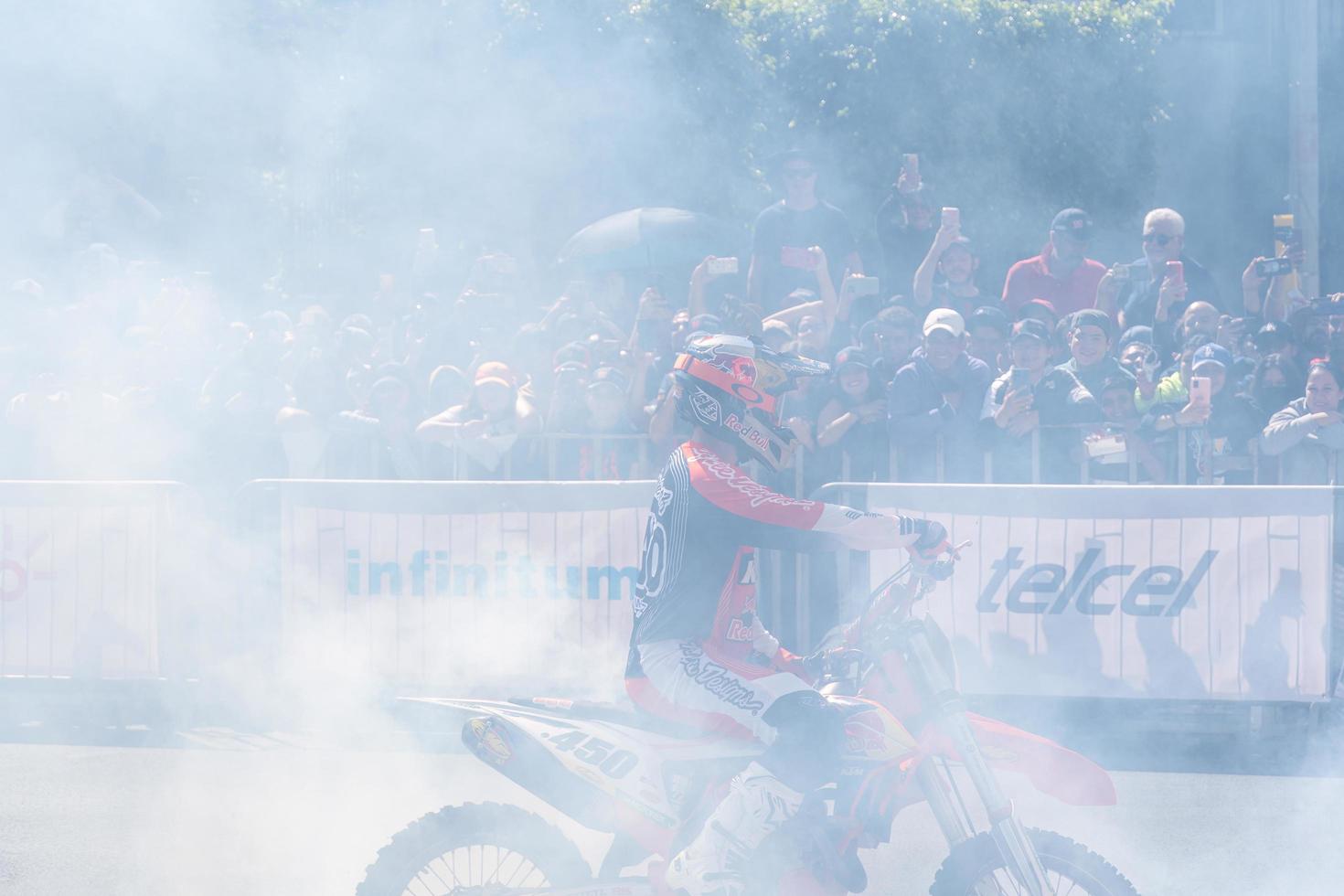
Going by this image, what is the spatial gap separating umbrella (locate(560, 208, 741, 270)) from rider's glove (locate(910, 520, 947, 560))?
367 inches

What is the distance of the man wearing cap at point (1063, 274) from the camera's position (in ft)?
30.1

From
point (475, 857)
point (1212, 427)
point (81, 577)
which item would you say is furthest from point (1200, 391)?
point (81, 577)

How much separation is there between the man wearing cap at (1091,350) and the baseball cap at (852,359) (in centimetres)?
99

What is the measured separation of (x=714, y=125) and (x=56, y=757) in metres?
9.56

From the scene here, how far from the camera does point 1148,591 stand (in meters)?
6.84

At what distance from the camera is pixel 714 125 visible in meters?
15.0

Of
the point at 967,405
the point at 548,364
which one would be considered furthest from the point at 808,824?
the point at 548,364

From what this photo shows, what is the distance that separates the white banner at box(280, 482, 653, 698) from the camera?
7.29m

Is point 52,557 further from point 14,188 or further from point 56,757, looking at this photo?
point 14,188

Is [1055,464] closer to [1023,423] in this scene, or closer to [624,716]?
[1023,423]

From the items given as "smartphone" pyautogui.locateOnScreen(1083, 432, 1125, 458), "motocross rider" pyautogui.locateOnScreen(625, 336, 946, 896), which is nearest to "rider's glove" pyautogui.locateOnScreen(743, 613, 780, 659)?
"motocross rider" pyautogui.locateOnScreen(625, 336, 946, 896)

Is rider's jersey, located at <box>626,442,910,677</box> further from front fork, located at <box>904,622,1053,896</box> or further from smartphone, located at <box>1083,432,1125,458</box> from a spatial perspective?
smartphone, located at <box>1083,432,1125,458</box>

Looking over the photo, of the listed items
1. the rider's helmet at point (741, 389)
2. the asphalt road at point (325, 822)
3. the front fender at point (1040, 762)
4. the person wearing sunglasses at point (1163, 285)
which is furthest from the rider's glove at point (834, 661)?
the person wearing sunglasses at point (1163, 285)

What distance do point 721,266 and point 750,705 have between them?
590 centimetres
